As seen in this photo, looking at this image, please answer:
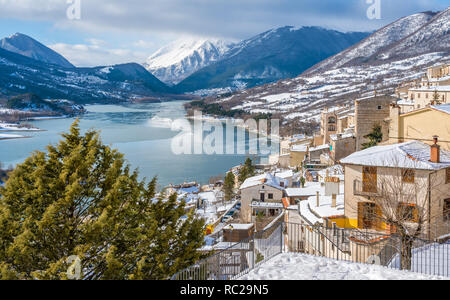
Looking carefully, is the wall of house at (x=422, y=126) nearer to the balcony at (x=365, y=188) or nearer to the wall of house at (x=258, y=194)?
the balcony at (x=365, y=188)

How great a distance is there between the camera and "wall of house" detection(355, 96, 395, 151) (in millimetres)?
19688

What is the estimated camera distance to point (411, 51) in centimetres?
10569

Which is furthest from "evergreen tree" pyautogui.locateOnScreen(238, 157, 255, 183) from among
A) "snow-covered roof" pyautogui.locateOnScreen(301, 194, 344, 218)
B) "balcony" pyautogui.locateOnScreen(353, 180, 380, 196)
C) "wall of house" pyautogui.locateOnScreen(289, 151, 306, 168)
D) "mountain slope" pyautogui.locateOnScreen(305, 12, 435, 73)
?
"mountain slope" pyautogui.locateOnScreen(305, 12, 435, 73)

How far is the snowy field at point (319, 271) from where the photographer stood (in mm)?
4574

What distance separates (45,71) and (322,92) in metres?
126

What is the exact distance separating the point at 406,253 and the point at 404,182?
7.33ft

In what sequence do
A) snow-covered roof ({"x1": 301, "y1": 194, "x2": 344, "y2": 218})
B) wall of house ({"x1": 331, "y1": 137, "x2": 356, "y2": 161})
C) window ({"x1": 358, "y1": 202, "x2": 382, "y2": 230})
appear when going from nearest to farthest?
window ({"x1": 358, "y1": 202, "x2": 382, "y2": 230}) → snow-covered roof ({"x1": 301, "y1": 194, "x2": 344, "y2": 218}) → wall of house ({"x1": 331, "y1": 137, "x2": 356, "y2": 161})

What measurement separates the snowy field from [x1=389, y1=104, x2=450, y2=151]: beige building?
19.2 ft

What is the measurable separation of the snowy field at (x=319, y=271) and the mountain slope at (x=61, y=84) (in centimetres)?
13556

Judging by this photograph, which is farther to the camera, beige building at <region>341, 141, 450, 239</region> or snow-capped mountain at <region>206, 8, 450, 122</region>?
snow-capped mountain at <region>206, 8, 450, 122</region>

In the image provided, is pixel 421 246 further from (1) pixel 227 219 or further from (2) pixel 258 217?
(1) pixel 227 219

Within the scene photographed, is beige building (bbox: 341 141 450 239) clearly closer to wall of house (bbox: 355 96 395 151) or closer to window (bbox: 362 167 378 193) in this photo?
window (bbox: 362 167 378 193)

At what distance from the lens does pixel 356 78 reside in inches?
3713

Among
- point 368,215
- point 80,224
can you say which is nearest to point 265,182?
point 368,215
